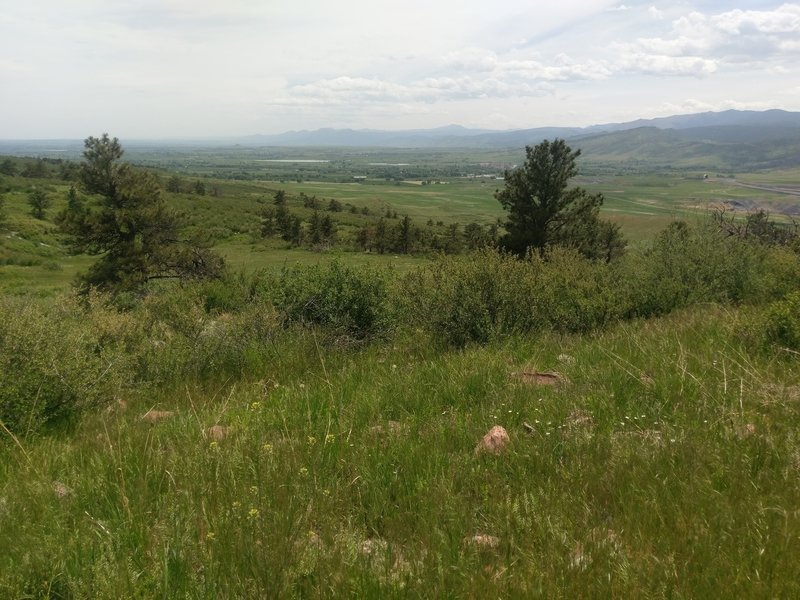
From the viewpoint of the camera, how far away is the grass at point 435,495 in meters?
2.01

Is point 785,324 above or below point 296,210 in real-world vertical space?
below

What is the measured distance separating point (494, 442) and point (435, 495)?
729 mm

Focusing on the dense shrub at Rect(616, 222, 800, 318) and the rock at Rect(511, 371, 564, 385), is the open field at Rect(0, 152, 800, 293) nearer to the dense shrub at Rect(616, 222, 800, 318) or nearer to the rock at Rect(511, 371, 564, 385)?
the dense shrub at Rect(616, 222, 800, 318)

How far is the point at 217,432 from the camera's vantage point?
3.65m

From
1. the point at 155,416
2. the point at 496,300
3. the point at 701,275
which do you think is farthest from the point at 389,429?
the point at 701,275

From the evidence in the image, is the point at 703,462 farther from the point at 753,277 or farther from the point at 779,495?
the point at 753,277

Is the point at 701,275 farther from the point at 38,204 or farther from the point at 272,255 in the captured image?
the point at 38,204

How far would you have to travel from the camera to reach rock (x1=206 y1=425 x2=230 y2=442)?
3.49 metres

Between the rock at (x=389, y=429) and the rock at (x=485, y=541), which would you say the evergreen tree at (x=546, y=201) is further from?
the rock at (x=485, y=541)

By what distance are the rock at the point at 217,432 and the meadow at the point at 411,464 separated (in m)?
0.05

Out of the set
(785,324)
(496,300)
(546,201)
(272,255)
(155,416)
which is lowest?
(272,255)

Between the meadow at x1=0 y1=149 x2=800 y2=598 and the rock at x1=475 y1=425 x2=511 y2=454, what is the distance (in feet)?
0.08

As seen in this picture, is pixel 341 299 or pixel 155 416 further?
pixel 341 299

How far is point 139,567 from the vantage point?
7.16 feet
